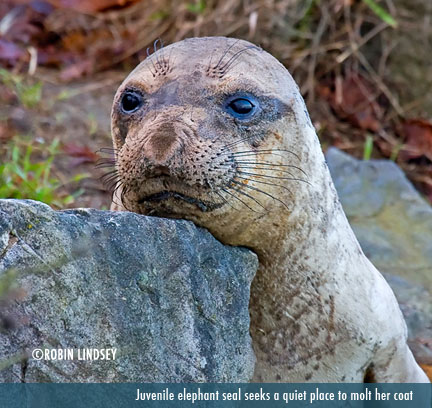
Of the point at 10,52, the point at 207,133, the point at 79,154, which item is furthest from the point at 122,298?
the point at 10,52

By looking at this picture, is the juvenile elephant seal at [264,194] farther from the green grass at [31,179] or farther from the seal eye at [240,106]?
the green grass at [31,179]

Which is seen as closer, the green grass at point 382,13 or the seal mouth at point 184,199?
the seal mouth at point 184,199

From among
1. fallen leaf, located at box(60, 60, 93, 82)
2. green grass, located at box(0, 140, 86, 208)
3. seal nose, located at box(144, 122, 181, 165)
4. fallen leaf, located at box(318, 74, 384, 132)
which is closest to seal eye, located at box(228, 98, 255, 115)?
seal nose, located at box(144, 122, 181, 165)

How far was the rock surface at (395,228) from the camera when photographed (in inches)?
200

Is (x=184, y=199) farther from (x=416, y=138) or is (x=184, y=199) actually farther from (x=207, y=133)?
(x=416, y=138)

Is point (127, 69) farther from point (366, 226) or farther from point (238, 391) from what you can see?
point (238, 391)

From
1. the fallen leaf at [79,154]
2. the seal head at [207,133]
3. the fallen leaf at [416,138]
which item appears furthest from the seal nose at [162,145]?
the fallen leaf at [416,138]

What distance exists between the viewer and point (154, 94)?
10.6 feet

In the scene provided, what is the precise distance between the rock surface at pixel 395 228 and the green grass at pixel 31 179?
1.91 metres

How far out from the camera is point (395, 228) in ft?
19.8

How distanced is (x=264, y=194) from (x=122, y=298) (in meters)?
0.72

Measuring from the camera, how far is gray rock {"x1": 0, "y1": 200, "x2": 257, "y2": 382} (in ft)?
8.41

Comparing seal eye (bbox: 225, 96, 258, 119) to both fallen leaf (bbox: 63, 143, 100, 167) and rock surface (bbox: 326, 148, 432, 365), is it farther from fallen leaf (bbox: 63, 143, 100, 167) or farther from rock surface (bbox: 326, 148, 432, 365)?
fallen leaf (bbox: 63, 143, 100, 167)

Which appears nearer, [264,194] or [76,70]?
[264,194]
